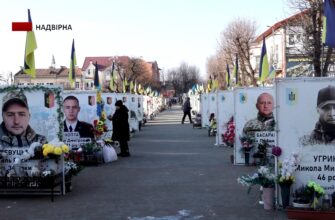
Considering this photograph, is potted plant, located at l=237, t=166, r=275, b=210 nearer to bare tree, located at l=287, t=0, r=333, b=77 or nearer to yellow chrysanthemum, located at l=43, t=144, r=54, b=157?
yellow chrysanthemum, located at l=43, t=144, r=54, b=157

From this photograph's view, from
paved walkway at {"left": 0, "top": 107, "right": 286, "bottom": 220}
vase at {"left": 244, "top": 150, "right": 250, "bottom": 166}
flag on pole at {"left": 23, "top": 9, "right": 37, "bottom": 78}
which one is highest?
flag on pole at {"left": 23, "top": 9, "right": 37, "bottom": 78}

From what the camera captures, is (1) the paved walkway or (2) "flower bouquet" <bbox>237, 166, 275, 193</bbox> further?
(2) "flower bouquet" <bbox>237, 166, 275, 193</bbox>

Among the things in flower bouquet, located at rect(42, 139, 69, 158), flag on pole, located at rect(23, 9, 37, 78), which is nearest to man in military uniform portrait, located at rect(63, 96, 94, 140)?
flag on pole, located at rect(23, 9, 37, 78)

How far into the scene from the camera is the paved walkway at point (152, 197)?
31.0 ft

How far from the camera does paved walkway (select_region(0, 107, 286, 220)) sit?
945cm

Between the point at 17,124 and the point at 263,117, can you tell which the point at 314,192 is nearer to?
the point at 17,124

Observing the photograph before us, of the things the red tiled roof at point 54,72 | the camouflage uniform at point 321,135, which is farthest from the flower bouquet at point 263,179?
the red tiled roof at point 54,72

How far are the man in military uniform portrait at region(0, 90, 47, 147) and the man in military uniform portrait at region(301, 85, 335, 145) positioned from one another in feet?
18.2

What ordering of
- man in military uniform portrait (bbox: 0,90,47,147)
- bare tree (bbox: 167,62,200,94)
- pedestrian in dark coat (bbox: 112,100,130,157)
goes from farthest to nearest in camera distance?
bare tree (bbox: 167,62,200,94) → pedestrian in dark coat (bbox: 112,100,130,157) → man in military uniform portrait (bbox: 0,90,47,147)

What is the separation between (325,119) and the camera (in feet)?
30.2

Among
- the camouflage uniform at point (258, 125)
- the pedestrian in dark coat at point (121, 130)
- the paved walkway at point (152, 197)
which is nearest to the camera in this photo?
the paved walkway at point (152, 197)

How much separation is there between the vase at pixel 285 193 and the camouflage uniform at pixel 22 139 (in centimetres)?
506

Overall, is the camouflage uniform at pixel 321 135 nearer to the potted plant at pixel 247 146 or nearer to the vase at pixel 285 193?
the vase at pixel 285 193

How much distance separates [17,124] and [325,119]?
619 centimetres
